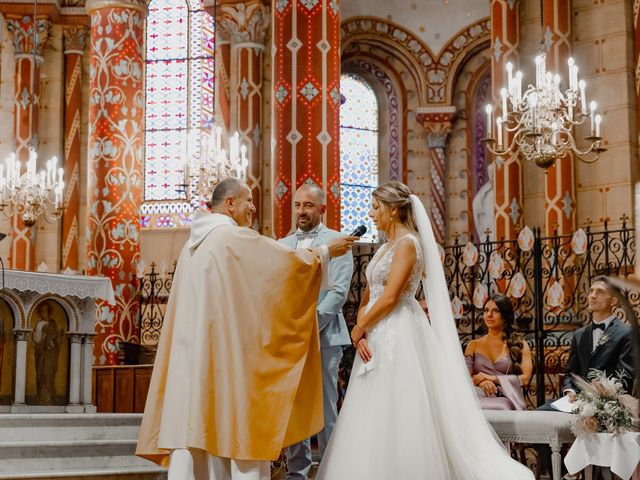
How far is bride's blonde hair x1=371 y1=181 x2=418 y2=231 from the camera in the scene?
597 cm

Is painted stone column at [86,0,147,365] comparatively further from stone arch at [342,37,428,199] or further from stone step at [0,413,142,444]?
stone arch at [342,37,428,199]

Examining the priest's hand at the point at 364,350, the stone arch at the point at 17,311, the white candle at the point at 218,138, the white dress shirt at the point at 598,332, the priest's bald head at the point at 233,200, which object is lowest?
the priest's hand at the point at 364,350

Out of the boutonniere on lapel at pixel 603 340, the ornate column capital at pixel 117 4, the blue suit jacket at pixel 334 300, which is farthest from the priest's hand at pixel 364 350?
the ornate column capital at pixel 117 4

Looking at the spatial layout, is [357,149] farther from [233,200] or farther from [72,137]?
[233,200]

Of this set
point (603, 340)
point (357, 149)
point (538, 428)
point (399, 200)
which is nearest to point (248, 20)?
point (357, 149)

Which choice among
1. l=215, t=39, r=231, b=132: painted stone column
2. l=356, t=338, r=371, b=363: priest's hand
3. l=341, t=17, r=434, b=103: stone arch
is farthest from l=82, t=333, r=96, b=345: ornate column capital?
l=341, t=17, r=434, b=103: stone arch

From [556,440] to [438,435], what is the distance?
98cm

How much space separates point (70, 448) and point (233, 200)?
8.67 ft

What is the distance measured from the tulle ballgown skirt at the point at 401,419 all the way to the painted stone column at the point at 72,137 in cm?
1126

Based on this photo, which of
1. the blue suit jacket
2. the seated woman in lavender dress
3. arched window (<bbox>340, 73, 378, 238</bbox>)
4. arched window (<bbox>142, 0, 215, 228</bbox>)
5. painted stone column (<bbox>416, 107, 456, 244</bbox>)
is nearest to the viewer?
the blue suit jacket

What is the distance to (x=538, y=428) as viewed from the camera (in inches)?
251

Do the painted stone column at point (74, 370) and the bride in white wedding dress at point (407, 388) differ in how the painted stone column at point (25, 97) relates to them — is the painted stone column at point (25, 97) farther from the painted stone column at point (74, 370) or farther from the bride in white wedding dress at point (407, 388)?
the bride in white wedding dress at point (407, 388)

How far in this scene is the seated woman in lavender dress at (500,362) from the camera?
7.11m

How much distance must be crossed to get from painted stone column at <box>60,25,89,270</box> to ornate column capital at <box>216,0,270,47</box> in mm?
2370
